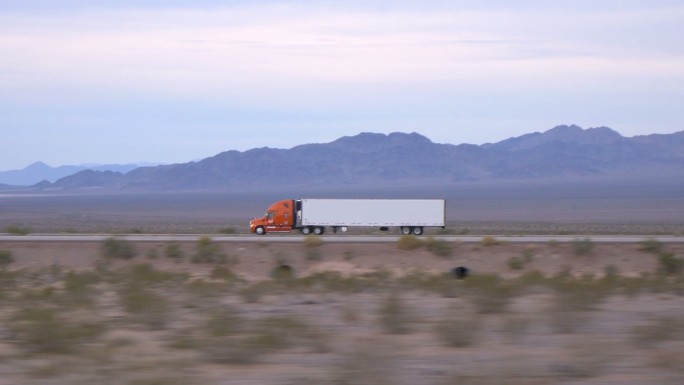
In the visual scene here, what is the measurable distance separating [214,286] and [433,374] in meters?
9.21

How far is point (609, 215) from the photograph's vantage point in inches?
3583

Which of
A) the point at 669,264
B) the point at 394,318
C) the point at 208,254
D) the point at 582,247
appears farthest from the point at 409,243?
the point at 394,318

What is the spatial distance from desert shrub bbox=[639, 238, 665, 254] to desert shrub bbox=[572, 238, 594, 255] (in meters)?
1.97

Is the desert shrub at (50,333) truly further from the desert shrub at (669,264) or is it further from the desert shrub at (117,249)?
the desert shrub at (117,249)

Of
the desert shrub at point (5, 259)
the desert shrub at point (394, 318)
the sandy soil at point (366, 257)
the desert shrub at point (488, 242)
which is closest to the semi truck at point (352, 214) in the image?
the sandy soil at point (366, 257)

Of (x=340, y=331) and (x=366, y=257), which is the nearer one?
(x=340, y=331)

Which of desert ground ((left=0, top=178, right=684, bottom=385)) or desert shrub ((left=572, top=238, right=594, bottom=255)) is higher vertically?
desert ground ((left=0, top=178, right=684, bottom=385))

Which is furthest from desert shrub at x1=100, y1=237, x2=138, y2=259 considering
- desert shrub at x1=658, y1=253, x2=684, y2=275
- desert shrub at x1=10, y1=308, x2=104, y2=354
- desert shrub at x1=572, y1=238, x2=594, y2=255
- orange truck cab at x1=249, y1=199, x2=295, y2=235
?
desert shrub at x1=10, y1=308, x2=104, y2=354

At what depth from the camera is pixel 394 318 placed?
41.8 feet

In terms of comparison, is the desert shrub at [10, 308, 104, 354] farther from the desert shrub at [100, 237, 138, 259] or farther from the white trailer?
the white trailer

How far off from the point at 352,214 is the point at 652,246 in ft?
78.4

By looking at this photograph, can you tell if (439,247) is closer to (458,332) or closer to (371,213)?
(371,213)

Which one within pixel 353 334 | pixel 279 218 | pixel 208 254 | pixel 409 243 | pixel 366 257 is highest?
pixel 279 218

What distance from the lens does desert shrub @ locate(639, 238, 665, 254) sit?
3634 cm
